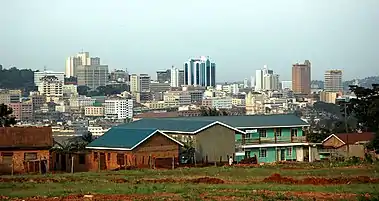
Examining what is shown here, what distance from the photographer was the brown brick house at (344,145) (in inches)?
2030

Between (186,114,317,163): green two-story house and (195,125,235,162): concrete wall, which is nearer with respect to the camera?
(195,125,235,162): concrete wall

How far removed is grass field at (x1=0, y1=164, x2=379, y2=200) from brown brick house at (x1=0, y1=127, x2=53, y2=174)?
852cm

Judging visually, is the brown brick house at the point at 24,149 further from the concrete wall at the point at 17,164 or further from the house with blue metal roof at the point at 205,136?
the house with blue metal roof at the point at 205,136

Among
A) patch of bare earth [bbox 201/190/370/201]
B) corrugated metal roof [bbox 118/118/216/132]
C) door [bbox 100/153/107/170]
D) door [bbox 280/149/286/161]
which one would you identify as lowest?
door [bbox 280/149/286/161]

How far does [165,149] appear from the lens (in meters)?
39.7

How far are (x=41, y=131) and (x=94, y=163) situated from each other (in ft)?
12.8

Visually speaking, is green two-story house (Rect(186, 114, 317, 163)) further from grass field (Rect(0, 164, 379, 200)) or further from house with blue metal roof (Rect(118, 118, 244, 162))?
grass field (Rect(0, 164, 379, 200))

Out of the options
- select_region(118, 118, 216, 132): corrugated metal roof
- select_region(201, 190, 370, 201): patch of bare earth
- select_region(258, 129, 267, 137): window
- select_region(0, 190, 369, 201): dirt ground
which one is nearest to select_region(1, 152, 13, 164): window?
select_region(118, 118, 216, 132): corrugated metal roof

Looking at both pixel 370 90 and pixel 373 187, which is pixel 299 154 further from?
pixel 373 187

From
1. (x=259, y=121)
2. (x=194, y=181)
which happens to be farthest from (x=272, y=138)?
(x=194, y=181)

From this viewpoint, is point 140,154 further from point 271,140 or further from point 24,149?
point 271,140

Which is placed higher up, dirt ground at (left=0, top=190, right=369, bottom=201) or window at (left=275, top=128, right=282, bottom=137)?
window at (left=275, top=128, right=282, bottom=137)

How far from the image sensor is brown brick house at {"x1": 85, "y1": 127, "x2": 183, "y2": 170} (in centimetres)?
3797

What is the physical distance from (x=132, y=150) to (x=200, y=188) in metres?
16.4
